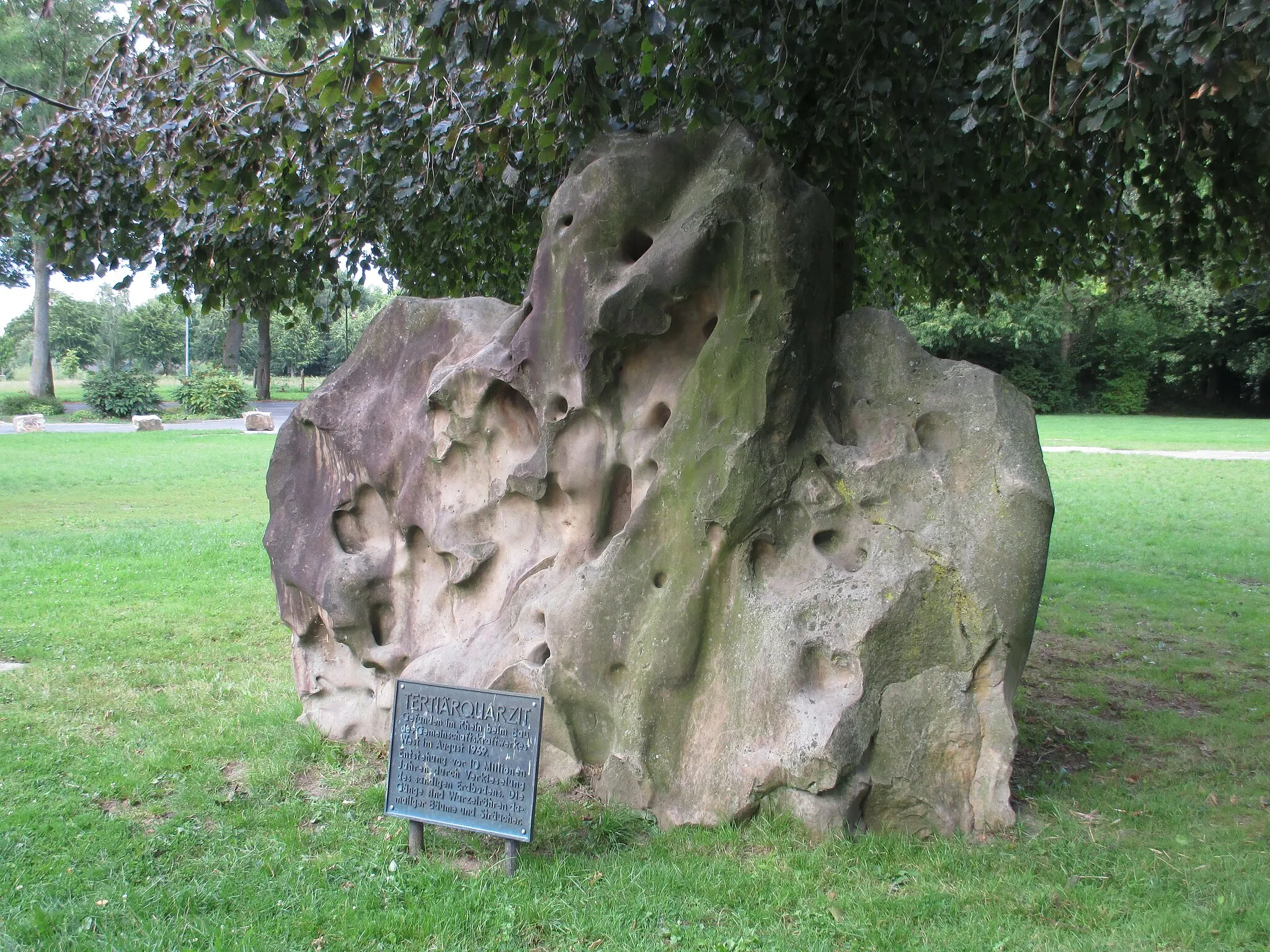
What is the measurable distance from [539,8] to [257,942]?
3.98 metres

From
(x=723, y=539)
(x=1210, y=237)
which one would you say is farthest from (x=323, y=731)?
(x=1210, y=237)

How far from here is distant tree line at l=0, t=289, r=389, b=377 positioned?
70188 mm

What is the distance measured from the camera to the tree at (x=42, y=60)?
2000 centimetres

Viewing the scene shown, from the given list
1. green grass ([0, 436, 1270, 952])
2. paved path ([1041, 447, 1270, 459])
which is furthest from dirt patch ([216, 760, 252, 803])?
paved path ([1041, 447, 1270, 459])

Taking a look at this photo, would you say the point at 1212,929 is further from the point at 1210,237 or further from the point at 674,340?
the point at 1210,237

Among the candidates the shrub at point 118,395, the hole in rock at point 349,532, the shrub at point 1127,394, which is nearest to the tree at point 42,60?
the shrub at point 118,395

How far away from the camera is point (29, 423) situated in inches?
1244

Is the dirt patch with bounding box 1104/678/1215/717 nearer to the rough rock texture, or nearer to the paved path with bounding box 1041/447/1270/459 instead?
the rough rock texture

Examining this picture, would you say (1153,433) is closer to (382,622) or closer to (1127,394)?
(1127,394)

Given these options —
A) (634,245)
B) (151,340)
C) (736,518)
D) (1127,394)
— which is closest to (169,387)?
(151,340)

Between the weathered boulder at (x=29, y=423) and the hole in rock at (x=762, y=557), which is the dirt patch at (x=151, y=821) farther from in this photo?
the weathered boulder at (x=29, y=423)

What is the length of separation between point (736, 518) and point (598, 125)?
8.30ft

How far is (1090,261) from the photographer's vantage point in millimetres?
9773

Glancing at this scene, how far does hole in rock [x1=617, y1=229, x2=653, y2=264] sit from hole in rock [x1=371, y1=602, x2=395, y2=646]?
2660mm
